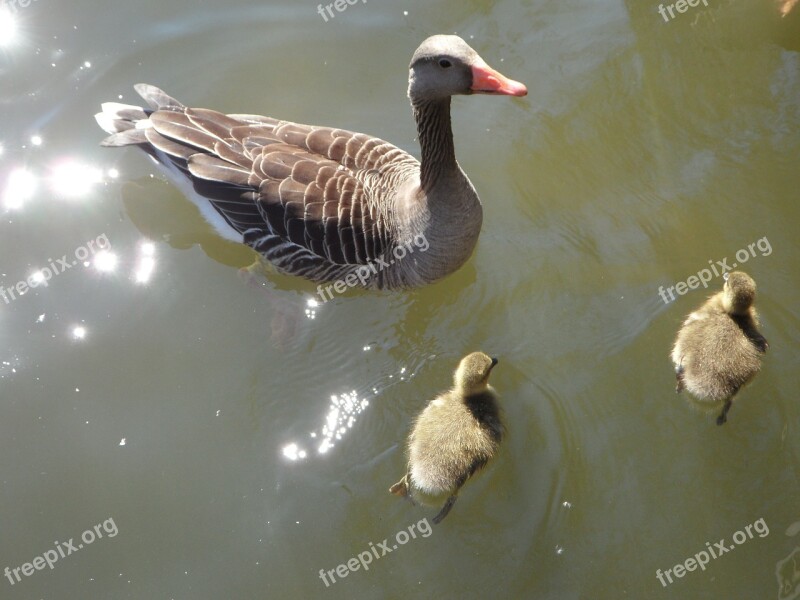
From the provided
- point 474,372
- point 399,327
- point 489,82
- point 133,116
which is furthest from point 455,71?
point 133,116

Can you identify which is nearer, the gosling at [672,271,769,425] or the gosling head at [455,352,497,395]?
the gosling head at [455,352,497,395]

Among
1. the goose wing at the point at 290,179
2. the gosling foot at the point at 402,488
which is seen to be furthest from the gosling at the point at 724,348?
the goose wing at the point at 290,179

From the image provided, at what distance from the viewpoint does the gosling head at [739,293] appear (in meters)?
5.20

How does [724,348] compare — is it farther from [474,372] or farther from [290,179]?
[290,179]

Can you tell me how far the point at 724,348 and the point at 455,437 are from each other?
196 centimetres

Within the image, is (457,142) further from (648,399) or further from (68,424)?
(68,424)

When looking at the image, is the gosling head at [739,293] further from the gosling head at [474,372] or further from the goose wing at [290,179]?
the goose wing at [290,179]

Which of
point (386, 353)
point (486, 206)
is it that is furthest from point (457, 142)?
point (386, 353)

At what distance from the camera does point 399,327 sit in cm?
609

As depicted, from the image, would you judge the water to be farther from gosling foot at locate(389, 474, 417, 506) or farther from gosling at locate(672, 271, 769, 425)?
gosling at locate(672, 271, 769, 425)

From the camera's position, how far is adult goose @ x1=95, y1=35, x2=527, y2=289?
216 inches

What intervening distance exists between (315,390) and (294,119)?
2.65m

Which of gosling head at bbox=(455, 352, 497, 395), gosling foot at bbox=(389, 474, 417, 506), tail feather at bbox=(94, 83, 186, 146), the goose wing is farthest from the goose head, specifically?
gosling foot at bbox=(389, 474, 417, 506)

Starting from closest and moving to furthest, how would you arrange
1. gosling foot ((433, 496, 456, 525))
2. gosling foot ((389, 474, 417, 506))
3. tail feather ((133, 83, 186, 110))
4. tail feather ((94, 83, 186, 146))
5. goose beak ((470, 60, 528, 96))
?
goose beak ((470, 60, 528, 96))
gosling foot ((433, 496, 456, 525))
gosling foot ((389, 474, 417, 506))
tail feather ((94, 83, 186, 146))
tail feather ((133, 83, 186, 110))
